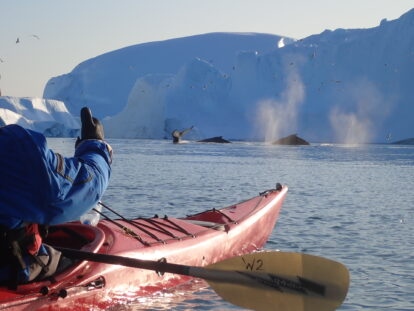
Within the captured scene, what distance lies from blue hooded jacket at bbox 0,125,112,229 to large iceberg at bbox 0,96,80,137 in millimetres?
49155

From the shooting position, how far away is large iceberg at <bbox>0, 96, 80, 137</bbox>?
52594mm

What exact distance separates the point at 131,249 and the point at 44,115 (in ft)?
179

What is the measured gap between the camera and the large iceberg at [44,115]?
52594 millimetres

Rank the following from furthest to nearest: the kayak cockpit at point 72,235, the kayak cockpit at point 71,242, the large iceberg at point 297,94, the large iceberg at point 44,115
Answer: the large iceberg at point 44,115 < the large iceberg at point 297,94 < the kayak cockpit at point 72,235 < the kayak cockpit at point 71,242

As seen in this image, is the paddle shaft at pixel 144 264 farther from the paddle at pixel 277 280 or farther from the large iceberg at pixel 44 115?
the large iceberg at pixel 44 115

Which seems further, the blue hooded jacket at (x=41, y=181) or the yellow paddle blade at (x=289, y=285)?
the yellow paddle blade at (x=289, y=285)

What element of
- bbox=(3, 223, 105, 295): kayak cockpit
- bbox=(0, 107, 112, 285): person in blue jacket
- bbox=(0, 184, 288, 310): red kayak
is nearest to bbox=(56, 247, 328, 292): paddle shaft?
bbox=(3, 223, 105, 295): kayak cockpit

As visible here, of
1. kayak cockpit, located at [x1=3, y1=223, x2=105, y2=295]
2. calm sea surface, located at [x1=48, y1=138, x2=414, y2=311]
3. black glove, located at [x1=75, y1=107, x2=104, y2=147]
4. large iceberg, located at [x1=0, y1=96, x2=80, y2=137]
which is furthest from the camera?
large iceberg, located at [x1=0, y1=96, x2=80, y2=137]

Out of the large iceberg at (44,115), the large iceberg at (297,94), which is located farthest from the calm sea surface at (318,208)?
the large iceberg at (44,115)

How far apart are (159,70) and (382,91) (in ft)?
168

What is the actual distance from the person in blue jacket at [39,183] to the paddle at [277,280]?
0.66 m

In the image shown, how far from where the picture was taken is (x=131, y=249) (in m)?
4.66

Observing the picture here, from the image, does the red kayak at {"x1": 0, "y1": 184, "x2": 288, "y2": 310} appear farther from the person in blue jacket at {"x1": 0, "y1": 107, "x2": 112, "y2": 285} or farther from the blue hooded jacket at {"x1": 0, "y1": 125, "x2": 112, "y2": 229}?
the blue hooded jacket at {"x1": 0, "y1": 125, "x2": 112, "y2": 229}

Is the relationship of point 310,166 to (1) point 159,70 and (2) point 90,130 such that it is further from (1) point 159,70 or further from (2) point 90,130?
(1) point 159,70
